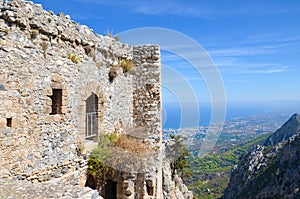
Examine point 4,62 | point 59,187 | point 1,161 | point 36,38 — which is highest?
point 36,38

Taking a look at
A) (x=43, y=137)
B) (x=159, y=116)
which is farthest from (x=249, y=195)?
(x=43, y=137)

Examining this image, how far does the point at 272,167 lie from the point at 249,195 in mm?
5435

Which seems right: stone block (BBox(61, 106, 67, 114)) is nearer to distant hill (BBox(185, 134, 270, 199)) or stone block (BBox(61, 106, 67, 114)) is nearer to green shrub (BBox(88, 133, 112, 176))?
green shrub (BBox(88, 133, 112, 176))

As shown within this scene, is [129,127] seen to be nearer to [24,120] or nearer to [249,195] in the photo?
[24,120]

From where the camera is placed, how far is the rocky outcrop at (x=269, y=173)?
35.8 metres

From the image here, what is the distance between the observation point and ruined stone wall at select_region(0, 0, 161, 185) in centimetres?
545

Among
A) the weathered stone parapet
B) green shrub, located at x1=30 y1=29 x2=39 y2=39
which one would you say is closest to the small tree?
the weathered stone parapet

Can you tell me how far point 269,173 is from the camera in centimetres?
4159

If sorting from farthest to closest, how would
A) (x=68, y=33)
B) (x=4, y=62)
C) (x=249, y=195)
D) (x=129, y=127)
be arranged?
(x=249, y=195) → (x=129, y=127) → (x=68, y=33) → (x=4, y=62)

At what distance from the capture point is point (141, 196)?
846 cm

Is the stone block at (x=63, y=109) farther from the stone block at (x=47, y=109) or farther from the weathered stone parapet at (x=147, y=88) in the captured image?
the weathered stone parapet at (x=147, y=88)

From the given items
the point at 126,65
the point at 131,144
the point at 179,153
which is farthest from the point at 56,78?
the point at 179,153

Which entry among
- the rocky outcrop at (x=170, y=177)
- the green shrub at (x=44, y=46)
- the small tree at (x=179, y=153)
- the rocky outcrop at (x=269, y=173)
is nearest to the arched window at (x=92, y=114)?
the green shrub at (x=44, y=46)

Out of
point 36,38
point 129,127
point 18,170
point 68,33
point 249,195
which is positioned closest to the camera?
point 18,170
